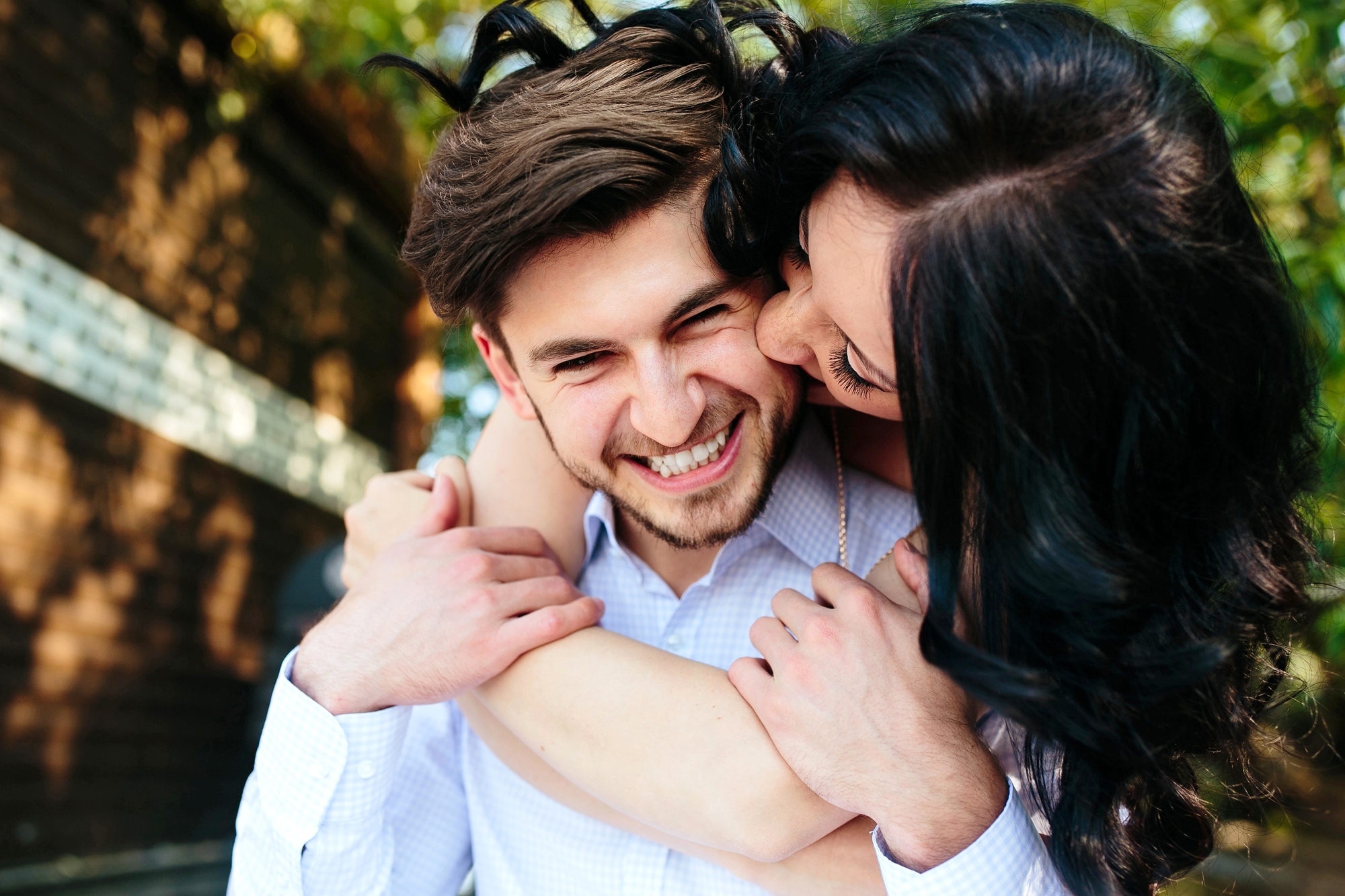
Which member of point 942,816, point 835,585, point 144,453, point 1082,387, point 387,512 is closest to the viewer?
point 1082,387

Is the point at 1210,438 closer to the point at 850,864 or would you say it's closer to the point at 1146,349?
the point at 1146,349

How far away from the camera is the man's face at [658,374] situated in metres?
1.73

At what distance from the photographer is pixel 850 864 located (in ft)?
4.92

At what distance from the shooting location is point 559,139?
5.75ft

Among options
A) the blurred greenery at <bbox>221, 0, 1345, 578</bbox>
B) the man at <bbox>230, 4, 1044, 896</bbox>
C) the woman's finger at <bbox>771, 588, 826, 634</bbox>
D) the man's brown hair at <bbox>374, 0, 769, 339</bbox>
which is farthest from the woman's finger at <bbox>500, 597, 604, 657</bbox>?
the blurred greenery at <bbox>221, 0, 1345, 578</bbox>

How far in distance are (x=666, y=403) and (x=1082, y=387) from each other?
0.70m

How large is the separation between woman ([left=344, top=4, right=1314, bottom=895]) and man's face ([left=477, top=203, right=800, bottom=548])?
1.10 feet

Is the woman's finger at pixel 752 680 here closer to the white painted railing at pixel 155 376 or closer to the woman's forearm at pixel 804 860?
the woman's forearm at pixel 804 860

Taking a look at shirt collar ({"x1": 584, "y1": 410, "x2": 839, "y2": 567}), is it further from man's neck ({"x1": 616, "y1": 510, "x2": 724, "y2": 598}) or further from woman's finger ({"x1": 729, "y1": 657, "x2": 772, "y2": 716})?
woman's finger ({"x1": 729, "y1": 657, "x2": 772, "y2": 716})

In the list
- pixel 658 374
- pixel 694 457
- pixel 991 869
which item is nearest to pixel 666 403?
pixel 658 374

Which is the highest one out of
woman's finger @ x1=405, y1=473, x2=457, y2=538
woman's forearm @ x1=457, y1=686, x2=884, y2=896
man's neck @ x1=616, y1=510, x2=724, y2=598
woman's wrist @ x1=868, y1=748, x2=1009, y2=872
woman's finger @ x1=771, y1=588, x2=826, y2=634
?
woman's finger @ x1=405, y1=473, x2=457, y2=538

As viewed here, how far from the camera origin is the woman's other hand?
199 cm

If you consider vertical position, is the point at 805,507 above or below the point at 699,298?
below

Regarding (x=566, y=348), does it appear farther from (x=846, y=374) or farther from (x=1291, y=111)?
(x=1291, y=111)
